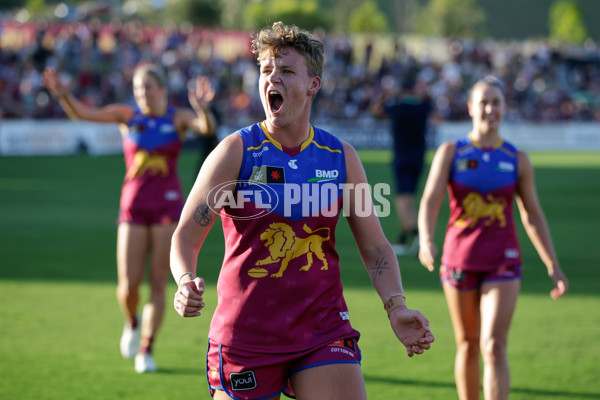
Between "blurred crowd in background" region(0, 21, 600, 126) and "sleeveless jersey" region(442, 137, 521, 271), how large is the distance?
2638 cm

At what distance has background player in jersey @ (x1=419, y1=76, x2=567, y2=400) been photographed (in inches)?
220

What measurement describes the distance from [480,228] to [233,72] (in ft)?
124

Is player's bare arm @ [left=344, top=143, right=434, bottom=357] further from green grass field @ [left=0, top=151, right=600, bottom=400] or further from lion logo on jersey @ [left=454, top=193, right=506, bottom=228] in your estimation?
green grass field @ [left=0, top=151, right=600, bottom=400]

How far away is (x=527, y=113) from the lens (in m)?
46.0

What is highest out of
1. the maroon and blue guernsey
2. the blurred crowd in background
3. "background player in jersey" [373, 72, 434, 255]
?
the maroon and blue guernsey

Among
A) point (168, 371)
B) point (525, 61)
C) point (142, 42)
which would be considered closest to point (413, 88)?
point (168, 371)

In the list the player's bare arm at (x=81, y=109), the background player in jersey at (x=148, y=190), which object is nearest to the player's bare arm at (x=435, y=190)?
the background player in jersey at (x=148, y=190)

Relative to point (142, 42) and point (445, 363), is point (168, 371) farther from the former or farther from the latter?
point (142, 42)

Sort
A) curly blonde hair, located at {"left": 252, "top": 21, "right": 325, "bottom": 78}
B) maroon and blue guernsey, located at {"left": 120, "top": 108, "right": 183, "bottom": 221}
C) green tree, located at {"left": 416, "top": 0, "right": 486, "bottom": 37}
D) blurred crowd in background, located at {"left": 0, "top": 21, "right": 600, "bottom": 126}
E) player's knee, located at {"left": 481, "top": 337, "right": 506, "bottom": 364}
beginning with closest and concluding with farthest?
curly blonde hair, located at {"left": 252, "top": 21, "right": 325, "bottom": 78} → player's knee, located at {"left": 481, "top": 337, "right": 506, "bottom": 364} → maroon and blue guernsey, located at {"left": 120, "top": 108, "right": 183, "bottom": 221} → blurred crowd in background, located at {"left": 0, "top": 21, "right": 600, "bottom": 126} → green tree, located at {"left": 416, "top": 0, "right": 486, "bottom": 37}

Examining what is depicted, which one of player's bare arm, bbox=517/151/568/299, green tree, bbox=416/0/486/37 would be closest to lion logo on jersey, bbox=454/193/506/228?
player's bare arm, bbox=517/151/568/299

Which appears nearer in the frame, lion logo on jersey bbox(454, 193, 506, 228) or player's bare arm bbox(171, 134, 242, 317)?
player's bare arm bbox(171, 134, 242, 317)

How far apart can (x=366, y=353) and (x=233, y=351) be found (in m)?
4.22

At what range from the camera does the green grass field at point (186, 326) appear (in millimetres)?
6684

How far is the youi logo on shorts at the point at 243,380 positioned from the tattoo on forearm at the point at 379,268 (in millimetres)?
758
